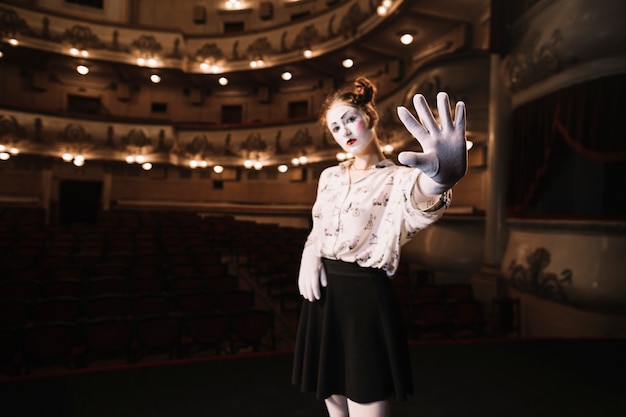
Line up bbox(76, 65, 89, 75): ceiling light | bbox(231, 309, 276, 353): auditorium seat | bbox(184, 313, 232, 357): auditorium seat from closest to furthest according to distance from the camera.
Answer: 1. bbox(184, 313, 232, 357): auditorium seat
2. bbox(231, 309, 276, 353): auditorium seat
3. bbox(76, 65, 89, 75): ceiling light

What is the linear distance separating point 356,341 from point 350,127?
2.77ft

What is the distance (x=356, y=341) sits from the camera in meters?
1.49

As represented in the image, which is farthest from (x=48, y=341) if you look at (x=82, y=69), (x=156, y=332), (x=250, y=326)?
(x=82, y=69)

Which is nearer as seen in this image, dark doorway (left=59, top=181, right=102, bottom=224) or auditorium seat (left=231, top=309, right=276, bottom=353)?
auditorium seat (left=231, top=309, right=276, bottom=353)

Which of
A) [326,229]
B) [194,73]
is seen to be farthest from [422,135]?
[194,73]

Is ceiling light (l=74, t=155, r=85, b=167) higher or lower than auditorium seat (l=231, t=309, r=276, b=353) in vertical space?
higher

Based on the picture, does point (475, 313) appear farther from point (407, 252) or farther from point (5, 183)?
point (5, 183)

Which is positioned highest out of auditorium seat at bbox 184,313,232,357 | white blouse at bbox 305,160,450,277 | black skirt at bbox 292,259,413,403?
white blouse at bbox 305,160,450,277

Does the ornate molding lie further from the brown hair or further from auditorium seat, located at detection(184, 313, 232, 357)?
auditorium seat, located at detection(184, 313, 232, 357)

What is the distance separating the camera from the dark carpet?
228 cm

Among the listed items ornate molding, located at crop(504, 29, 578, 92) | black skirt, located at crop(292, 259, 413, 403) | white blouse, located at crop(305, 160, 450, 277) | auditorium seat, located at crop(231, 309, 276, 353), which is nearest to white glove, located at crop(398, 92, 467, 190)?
white blouse, located at crop(305, 160, 450, 277)

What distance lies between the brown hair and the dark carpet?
174cm

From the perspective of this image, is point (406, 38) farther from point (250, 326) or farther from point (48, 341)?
point (48, 341)

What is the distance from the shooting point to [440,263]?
729 cm
